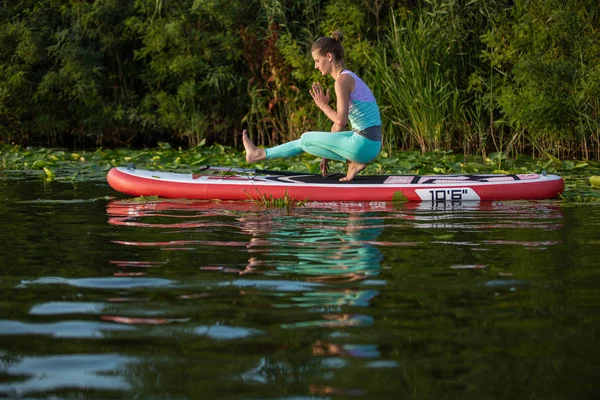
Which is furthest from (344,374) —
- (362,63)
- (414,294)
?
(362,63)

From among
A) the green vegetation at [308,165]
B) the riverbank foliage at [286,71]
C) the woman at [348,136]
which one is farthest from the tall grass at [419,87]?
the woman at [348,136]

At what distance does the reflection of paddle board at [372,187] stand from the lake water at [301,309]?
1.40m

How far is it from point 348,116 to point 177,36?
9.57 metres

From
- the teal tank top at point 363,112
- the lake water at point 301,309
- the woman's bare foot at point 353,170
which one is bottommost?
the lake water at point 301,309

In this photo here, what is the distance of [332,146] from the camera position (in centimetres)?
831

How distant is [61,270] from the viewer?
4887mm

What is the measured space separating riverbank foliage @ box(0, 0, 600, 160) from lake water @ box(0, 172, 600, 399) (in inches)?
236

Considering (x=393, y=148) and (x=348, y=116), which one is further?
(x=393, y=148)

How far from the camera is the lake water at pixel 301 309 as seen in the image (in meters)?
2.98

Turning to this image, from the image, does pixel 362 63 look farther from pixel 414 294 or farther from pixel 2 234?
pixel 414 294

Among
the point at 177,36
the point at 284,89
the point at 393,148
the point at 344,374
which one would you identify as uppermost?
the point at 177,36

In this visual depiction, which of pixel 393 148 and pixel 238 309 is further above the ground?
pixel 393 148

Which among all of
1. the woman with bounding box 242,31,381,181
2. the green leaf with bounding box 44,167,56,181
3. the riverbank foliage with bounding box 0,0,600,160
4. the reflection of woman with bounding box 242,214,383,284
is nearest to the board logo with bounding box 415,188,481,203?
the woman with bounding box 242,31,381,181

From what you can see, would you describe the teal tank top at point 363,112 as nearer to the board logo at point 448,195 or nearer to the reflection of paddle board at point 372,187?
the reflection of paddle board at point 372,187
